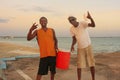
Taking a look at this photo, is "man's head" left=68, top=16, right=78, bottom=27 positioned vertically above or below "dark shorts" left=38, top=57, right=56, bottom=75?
above

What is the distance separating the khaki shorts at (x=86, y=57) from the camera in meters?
8.10

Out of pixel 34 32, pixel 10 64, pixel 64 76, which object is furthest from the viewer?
pixel 10 64

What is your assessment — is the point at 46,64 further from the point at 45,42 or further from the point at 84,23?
the point at 84,23

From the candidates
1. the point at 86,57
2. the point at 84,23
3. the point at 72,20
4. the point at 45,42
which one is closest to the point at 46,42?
the point at 45,42

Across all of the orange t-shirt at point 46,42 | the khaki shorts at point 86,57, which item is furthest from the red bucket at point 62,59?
the khaki shorts at point 86,57

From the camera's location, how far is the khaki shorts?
319 inches

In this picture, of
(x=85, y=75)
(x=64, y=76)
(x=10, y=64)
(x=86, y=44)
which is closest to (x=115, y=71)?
(x=85, y=75)

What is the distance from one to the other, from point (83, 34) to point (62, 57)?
2.69 feet

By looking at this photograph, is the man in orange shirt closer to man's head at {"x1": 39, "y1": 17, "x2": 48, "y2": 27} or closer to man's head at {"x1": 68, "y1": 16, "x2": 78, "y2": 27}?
man's head at {"x1": 39, "y1": 17, "x2": 48, "y2": 27}

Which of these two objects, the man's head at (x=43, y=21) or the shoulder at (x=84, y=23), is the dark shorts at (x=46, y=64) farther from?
the shoulder at (x=84, y=23)

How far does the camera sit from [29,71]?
10648 millimetres

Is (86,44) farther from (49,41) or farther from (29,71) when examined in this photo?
(29,71)

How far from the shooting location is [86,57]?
8188 millimetres

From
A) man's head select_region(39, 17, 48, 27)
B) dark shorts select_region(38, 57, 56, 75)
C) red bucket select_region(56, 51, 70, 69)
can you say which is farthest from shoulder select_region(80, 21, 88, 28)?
dark shorts select_region(38, 57, 56, 75)
